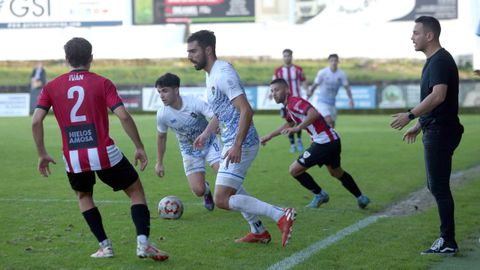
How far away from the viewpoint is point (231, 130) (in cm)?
811

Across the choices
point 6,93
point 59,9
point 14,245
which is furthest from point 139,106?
point 14,245

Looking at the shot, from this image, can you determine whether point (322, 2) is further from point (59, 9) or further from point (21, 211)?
point (21, 211)

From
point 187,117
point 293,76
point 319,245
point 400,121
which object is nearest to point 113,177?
point 319,245

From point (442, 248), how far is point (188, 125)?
3.84 meters

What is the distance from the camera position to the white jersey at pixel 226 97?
304 inches

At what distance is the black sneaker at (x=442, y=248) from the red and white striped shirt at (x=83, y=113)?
2899mm

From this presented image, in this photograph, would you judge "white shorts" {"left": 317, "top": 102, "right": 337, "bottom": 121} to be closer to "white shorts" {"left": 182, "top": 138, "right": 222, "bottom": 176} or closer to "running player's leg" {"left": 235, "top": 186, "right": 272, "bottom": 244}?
"white shorts" {"left": 182, "top": 138, "right": 222, "bottom": 176}

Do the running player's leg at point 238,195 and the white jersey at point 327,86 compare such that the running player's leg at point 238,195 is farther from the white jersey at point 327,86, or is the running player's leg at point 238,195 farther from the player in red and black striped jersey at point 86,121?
the white jersey at point 327,86

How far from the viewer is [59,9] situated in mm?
49562

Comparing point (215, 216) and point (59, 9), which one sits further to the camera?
point (59, 9)

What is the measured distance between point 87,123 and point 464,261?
3.39 metres

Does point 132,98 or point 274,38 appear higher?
point 274,38

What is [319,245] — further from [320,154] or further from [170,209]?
[320,154]

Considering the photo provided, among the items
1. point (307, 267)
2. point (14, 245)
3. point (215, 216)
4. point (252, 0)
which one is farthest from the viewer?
point (252, 0)
